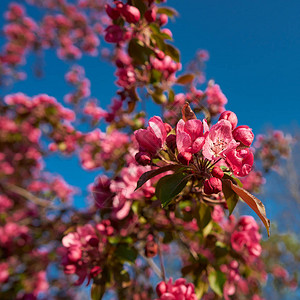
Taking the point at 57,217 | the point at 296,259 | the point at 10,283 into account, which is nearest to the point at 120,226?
the point at 57,217

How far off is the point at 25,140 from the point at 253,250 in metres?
5.21

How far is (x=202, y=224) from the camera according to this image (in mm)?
1228

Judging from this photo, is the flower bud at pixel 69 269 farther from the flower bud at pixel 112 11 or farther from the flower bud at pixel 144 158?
the flower bud at pixel 112 11

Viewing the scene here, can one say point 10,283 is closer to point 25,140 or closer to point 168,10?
point 25,140

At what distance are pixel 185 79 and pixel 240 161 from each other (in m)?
1.30

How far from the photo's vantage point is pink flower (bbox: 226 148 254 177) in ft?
2.48

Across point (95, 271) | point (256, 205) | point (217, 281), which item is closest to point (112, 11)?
point (256, 205)

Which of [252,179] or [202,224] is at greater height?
[252,179]

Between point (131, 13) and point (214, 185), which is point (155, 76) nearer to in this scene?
point (131, 13)

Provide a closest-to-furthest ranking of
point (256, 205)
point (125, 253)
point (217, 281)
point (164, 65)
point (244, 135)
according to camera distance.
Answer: point (256, 205), point (244, 135), point (125, 253), point (217, 281), point (164, 65)

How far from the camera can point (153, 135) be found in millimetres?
840

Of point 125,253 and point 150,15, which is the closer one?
point 125,253

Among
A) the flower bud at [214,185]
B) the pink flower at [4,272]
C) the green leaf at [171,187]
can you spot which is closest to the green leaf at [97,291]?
the green leaf at [171,187]

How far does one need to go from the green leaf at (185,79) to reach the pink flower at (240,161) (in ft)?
4.05
